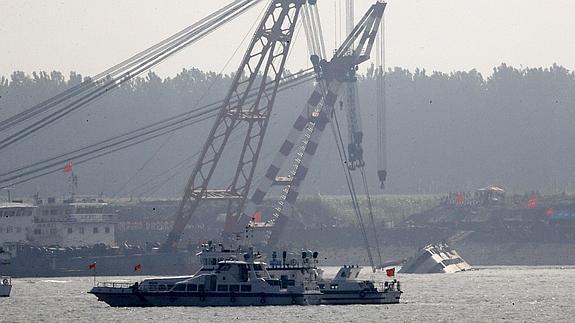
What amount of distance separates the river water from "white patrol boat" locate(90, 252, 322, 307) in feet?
5.18

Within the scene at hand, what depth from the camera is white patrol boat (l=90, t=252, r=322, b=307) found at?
473ft

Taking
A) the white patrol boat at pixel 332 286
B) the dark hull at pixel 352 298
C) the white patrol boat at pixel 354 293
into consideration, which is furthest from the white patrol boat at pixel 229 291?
the white patrol boat at pixel 354 293

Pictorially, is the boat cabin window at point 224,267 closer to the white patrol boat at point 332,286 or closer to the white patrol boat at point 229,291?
the white patrol boat at point 229,291

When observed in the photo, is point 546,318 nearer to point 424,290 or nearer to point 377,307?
point 377,307

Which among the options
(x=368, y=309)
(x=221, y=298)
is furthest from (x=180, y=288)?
(x=368, y=309)

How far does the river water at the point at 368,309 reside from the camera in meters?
135

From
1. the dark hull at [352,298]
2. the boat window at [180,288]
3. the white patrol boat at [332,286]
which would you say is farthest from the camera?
the dark hull at [352,298]

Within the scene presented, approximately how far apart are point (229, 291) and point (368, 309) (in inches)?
416

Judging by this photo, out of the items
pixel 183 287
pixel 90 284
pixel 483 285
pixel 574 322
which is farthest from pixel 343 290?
pixel 90 284

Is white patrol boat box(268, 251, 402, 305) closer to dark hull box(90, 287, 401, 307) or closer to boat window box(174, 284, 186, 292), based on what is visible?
dark hull box(90, 287, 401, 307)

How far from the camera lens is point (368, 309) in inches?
5694

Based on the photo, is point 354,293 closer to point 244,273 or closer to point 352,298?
point 352,298

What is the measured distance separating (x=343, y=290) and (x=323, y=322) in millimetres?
18250

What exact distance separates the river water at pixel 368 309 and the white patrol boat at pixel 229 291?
5.18 ft
